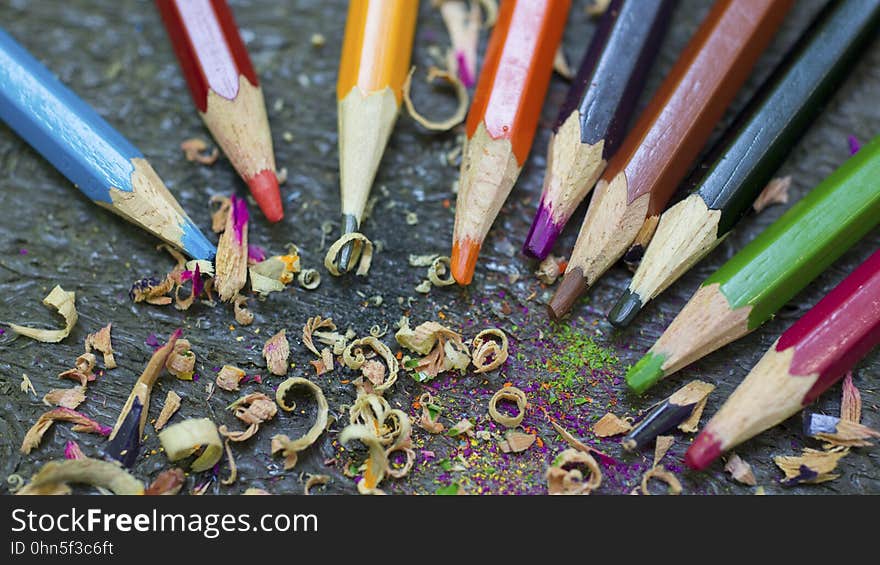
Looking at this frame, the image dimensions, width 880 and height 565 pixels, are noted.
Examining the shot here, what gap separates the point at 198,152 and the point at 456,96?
31cm

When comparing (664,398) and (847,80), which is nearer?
(664,398)

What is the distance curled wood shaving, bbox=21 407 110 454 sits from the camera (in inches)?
31.4

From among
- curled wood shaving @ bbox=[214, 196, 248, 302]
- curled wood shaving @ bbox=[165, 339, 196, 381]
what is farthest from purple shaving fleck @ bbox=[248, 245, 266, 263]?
curled wood shaving @ bbox=[165, 339, 196, 381]

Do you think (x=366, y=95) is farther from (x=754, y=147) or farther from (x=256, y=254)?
(x=754, y=147)

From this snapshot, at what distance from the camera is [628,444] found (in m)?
0.79

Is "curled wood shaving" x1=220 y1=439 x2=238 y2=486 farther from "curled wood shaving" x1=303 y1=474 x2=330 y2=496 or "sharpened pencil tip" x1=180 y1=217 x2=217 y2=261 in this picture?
"sharpened pencil tip" x1=180 y1=217 x2=217 y2=261

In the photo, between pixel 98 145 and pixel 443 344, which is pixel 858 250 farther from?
pixel 98 145

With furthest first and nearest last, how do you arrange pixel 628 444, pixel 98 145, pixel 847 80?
pixel 847 80 → pixel 98 145 → pixel 628 444

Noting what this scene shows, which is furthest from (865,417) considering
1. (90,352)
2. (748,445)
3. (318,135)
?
(90,352)

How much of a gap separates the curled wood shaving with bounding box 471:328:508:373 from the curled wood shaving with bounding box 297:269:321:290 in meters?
0.18

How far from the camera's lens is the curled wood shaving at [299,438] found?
788 mm

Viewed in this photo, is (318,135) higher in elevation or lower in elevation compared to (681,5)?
lower

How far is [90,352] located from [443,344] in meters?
0.35

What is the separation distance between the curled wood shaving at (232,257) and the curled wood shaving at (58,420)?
171mm
